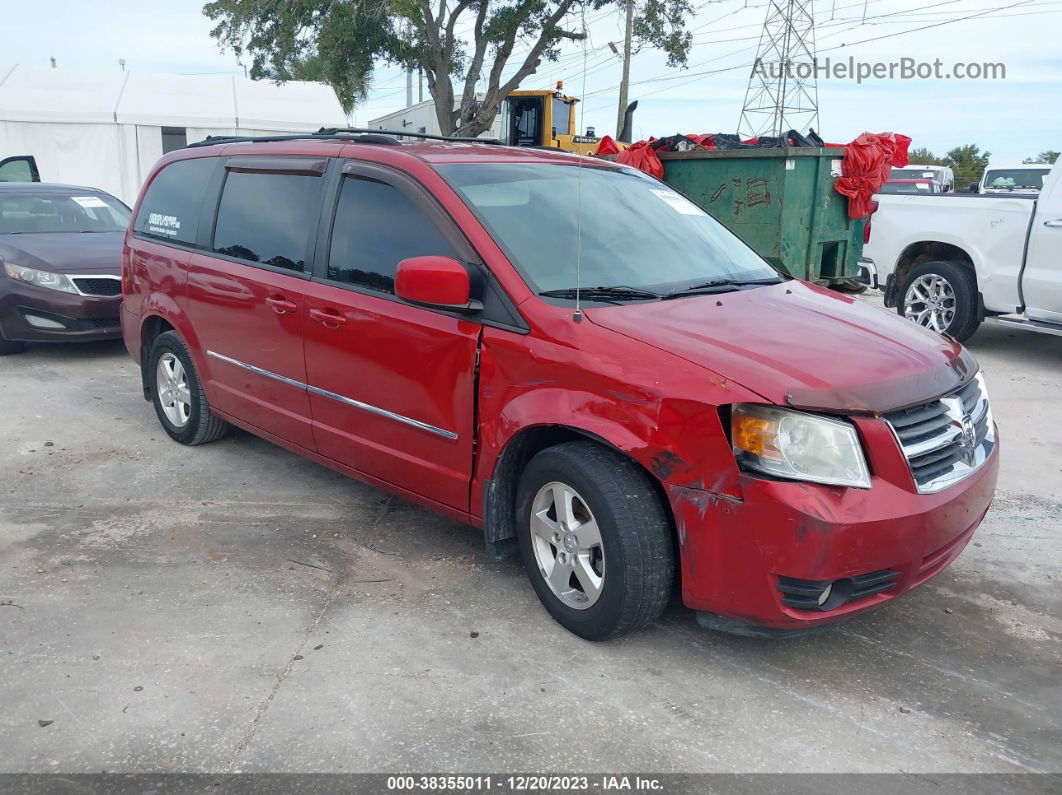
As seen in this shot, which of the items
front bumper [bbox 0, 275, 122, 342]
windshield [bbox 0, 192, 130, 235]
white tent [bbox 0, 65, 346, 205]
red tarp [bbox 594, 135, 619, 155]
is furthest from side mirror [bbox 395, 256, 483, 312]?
white tent [bbox 0, 65, 346, 205]

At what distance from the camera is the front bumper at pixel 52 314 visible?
7.69 metres

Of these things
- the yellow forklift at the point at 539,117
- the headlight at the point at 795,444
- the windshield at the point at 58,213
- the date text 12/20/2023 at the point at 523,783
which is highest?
the yellow forklift at the point at 539,117

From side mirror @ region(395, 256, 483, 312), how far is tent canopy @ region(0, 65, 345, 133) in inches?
654

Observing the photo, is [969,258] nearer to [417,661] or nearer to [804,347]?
[804,347]

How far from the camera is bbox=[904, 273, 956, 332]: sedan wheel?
8.77m

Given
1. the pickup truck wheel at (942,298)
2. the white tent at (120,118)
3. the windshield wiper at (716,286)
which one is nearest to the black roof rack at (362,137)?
the windshield wiper at (716,286)

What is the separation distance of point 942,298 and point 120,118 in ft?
51.4

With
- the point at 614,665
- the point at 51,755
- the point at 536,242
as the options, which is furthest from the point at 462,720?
the point at 536,242

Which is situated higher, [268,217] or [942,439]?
[268,217]

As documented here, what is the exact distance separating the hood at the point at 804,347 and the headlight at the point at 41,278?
595cm

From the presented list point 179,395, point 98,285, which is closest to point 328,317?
point 179,395

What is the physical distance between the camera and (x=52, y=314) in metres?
7.74

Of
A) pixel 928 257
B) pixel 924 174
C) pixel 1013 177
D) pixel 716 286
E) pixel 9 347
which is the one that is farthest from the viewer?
pixel 924 174

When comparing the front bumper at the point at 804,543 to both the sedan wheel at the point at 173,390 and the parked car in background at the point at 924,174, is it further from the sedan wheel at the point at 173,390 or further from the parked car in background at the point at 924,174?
the parked car in background at the point at 924,174
